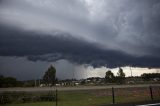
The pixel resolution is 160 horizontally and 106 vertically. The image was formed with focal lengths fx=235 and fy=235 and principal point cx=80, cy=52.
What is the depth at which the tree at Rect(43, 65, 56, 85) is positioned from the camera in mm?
144750

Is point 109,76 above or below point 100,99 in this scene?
above

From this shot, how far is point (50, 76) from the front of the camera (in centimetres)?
14525


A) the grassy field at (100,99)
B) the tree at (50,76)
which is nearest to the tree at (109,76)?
the tree at (50,76)

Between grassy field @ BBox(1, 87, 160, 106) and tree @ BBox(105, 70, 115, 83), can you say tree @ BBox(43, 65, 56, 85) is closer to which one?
tree @ BBox(105, 70, 115, 83)

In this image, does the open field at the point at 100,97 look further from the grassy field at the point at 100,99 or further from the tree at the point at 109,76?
the tree at the point at 109,76

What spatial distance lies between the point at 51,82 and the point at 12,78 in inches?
1359

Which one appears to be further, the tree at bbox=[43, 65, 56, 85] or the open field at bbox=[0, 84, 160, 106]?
the tree at bbox=[43, 65, 56, 85]

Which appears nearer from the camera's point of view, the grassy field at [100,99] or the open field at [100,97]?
the grassy field at [100,99]

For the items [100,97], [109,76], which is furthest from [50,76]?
[100,97]

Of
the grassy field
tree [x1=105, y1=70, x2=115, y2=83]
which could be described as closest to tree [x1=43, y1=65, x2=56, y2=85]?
tree [x1=105, y1=70, x2=115, y2=83]

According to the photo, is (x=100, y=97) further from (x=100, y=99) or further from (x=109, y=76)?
(x=109, y=76)

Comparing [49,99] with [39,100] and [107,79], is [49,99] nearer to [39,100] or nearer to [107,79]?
[39,100]

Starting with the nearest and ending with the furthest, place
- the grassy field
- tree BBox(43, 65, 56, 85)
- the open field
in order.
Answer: the grassy field
the open field
tree BBox(43, 65, 56, 85)

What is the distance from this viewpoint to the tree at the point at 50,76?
5699 inches
